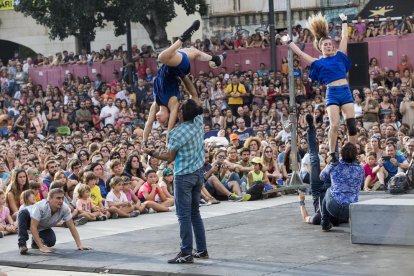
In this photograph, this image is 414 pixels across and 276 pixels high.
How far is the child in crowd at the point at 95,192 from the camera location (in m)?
14.7

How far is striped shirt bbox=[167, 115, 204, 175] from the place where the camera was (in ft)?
32.8

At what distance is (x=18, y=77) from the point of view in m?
30.2

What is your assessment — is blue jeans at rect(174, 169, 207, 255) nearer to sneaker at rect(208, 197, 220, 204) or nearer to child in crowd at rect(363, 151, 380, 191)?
sneaker at rect(208, 197, 220, 204)

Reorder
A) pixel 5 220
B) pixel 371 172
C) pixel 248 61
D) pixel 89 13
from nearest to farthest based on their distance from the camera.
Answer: pixel 5 220 < pixel 371 172 < pixel 248 61 < pixel 89 13

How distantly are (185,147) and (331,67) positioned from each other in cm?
331

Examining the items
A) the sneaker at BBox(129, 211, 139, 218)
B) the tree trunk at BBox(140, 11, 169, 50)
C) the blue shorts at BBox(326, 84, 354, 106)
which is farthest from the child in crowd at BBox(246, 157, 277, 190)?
the tree trunk at BBox(140, 11, 169, 50)

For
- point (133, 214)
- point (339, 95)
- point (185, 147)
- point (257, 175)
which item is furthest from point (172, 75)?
point (257, 175)

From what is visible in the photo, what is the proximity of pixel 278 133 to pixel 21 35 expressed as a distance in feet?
62.3

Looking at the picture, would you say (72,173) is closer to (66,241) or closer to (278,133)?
(66,241)

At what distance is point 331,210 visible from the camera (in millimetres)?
11477

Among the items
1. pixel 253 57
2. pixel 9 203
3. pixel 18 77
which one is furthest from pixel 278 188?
pixel 18 77

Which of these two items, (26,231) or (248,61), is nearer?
(26,231)

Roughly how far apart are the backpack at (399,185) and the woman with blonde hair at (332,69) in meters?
1.55

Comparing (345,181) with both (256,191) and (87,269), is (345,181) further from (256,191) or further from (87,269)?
(256,191)
